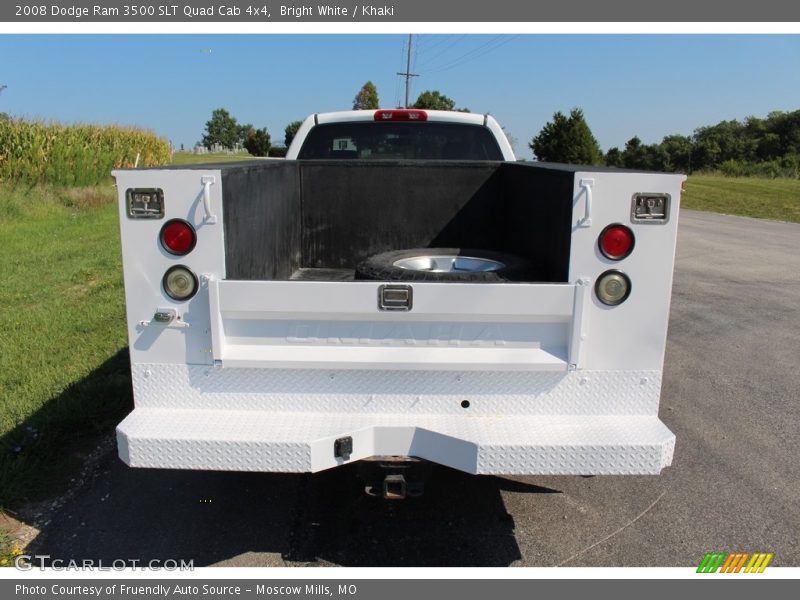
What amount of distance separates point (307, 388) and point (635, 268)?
1.53 meters

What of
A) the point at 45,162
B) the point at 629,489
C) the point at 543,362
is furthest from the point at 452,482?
the point at 45,162

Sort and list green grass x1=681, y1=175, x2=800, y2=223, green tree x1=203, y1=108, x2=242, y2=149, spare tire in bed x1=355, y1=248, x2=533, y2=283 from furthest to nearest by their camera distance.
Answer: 1. green tree x1=203, y1=108, x2=242, y2=149
2. green grass x1=681, y1=175, x2=800, y2=223
3. spare tire in bed x1=355, y1=248, x2=533, y2=283

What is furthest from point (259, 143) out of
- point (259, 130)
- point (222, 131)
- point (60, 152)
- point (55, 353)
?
point (55, 353)

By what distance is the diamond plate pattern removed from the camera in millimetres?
3064

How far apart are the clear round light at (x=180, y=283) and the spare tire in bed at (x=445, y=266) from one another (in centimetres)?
80

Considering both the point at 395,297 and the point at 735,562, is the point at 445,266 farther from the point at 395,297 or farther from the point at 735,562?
the point at 735,562

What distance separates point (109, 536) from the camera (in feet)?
11.3

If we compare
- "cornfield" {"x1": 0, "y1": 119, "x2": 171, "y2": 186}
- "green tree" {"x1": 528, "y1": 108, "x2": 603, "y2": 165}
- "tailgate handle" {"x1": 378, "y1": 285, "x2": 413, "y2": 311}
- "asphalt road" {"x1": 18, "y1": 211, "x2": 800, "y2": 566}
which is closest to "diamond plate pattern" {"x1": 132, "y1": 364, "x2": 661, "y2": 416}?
"tailgate handle" {"x1": 378, "y1": 285, "x2": 413, "y2": 311}

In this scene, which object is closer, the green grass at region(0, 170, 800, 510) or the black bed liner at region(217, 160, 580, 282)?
the green grass at region(0, 170, 800, 510)

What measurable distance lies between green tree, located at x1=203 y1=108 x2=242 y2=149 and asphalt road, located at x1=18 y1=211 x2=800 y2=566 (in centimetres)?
8856

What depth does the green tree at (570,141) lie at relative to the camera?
39125 millimetres

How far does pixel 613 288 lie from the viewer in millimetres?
3023

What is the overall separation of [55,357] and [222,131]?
3623 inches

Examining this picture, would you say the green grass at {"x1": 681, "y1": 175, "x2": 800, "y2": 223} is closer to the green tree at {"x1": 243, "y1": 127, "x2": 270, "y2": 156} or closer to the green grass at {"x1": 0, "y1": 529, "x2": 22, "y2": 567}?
the green grass at {"x1": 0, "y1": 529, "x2": 22, "y2": 567}
